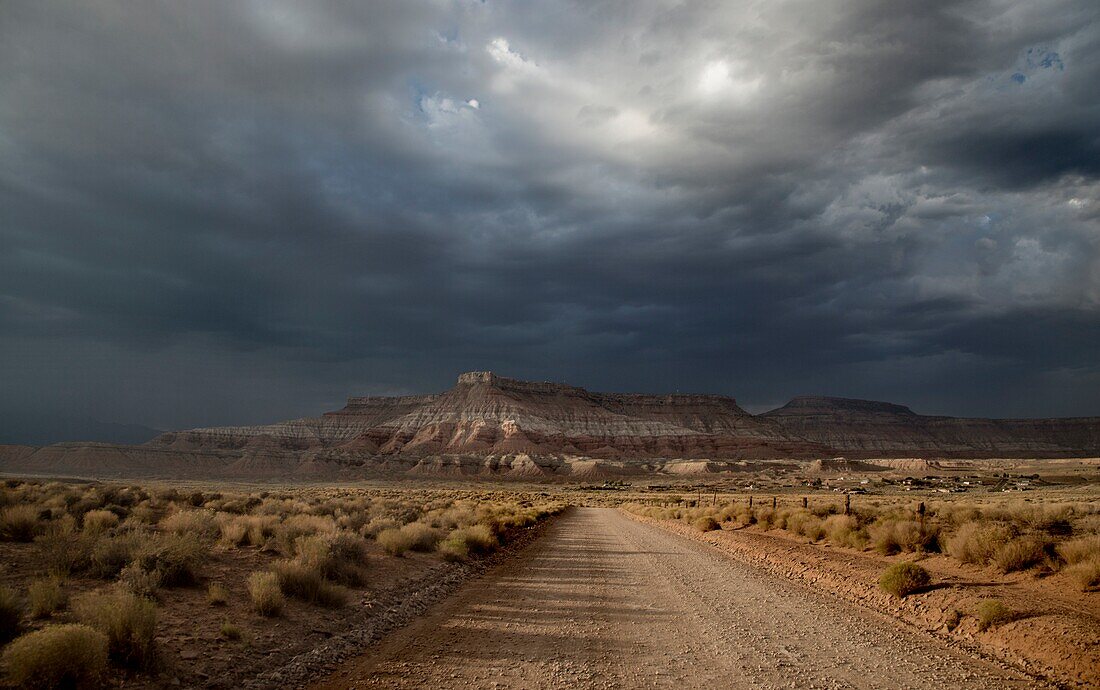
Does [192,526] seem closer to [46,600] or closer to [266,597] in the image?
[266,597]

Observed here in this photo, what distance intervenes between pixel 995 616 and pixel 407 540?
39.9ft

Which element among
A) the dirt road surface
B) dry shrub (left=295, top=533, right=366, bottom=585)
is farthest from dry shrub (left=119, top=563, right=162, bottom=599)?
the dirt road surface

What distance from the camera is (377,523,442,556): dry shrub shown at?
570 inches

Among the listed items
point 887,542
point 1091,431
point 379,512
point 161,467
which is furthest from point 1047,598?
point 1091,431

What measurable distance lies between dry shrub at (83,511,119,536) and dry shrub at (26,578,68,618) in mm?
5996

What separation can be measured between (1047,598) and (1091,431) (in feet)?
790

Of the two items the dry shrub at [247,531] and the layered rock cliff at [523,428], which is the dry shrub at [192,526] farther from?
the layered rock cliff at [523,428]

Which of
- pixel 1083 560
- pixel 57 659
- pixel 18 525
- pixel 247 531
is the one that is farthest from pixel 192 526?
pixel 1083 560

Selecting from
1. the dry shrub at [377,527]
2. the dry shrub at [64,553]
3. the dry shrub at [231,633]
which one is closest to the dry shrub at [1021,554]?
the dry shrub at [231,633]

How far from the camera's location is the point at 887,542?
15.0 metres

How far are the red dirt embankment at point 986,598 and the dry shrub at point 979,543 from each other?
26 cm

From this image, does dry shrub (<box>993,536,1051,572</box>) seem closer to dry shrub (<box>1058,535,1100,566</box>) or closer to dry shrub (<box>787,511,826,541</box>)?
dry shrub (<box>1058,535,1100,566</box>)

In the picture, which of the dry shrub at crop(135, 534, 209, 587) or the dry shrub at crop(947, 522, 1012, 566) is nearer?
the dry shrub at crop(135, 534, 209, 587)

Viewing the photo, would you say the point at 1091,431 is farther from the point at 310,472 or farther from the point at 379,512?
the point at 379,512
